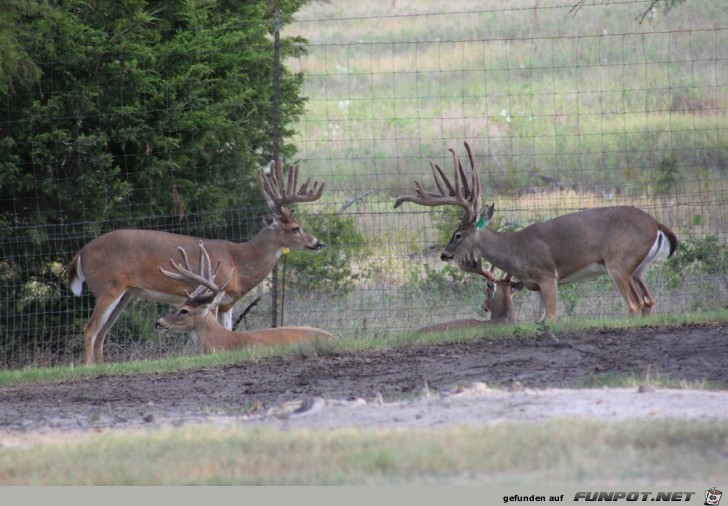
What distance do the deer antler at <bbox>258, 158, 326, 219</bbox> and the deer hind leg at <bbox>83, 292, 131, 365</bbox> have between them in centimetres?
215

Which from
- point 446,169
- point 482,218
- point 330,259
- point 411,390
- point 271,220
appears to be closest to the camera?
point 411,390

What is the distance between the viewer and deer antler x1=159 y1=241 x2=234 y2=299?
498 inches

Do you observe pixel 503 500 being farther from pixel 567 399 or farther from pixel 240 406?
pixel 240 406

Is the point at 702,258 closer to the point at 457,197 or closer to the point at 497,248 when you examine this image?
the point at 497,248

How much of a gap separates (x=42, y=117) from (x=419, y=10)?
84.4ft

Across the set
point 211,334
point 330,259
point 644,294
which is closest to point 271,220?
point 330,259

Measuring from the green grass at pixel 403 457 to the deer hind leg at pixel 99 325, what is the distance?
605cm

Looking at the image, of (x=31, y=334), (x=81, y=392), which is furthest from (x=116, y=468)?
(x=31, y=334)

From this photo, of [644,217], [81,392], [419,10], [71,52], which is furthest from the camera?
[419,10]

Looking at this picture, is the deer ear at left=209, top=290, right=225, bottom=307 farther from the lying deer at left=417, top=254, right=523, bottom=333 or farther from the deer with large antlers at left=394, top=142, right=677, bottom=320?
the deer with large antlers at left=394, top=142, right=677, bottom=320

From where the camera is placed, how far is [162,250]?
13.5 metres

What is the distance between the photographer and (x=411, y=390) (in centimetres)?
886

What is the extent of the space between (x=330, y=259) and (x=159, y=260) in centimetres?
271

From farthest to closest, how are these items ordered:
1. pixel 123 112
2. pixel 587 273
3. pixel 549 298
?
pixel 123 112, pixel 587 273, pixel 549 298
